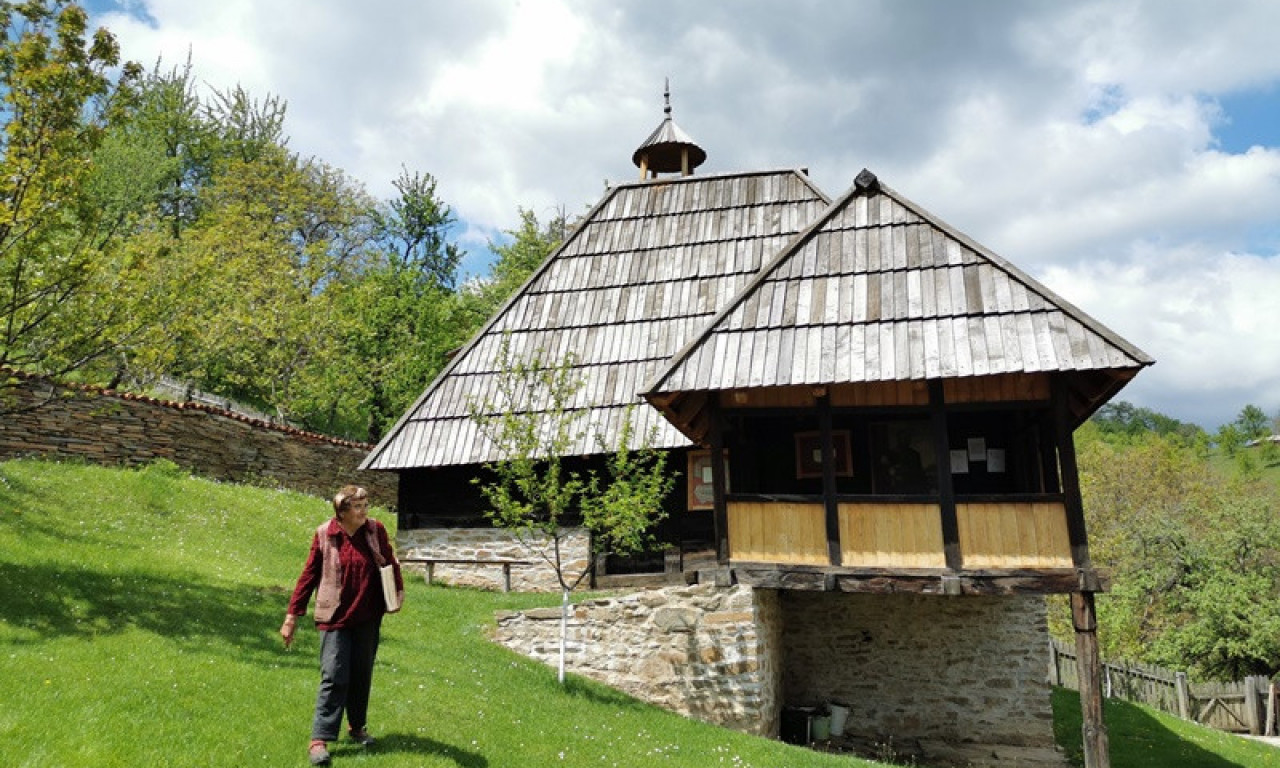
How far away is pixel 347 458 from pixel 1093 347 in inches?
683

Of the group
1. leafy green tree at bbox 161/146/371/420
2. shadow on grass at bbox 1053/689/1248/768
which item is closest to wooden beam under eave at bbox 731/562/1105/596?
shadow on grass at bbox 1053/689/1248/768

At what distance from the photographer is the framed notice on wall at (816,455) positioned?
1184 centimetres

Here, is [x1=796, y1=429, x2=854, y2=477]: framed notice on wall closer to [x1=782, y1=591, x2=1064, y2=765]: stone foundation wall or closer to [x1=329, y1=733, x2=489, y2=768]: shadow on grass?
[x1=782, y1=591, x2=1064, y2=765]: stone foundation wall

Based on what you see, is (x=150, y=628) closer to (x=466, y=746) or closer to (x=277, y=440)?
(x=466, y=746)

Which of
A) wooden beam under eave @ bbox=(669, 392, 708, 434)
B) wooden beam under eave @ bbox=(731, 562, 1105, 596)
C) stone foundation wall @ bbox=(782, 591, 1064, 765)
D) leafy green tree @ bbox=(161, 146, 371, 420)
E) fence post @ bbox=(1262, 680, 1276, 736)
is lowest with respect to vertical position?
fence post @ bbox=(1262, 680, 1276, 736)

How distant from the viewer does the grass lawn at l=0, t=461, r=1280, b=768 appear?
19.5 ft

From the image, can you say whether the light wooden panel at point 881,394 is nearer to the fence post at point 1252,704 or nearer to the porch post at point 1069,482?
the porch post at point 1069,482

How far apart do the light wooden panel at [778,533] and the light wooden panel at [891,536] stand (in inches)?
12.1

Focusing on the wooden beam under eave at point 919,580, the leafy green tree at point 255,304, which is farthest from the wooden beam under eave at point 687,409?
the leafy green tree at point 255,304

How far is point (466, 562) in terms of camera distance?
1319 centimetres

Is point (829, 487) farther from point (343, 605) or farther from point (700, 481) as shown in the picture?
point (343, 605)

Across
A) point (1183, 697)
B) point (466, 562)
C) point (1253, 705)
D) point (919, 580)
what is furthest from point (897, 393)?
point (1253, 705)

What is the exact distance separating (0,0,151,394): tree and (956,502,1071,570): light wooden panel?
393 inches

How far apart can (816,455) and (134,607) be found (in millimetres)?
8776
